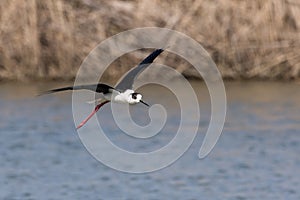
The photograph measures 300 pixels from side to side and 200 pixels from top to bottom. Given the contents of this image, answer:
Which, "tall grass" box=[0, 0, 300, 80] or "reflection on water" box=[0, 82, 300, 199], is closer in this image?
"reflection on water" box=[0, 82, 300, 199]

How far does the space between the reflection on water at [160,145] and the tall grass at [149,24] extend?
0.31 meters

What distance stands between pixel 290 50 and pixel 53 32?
3.20m

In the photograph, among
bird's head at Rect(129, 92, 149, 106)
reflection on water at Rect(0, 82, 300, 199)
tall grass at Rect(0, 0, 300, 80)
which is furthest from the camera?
tall grass at Rect(0, 0, 300, 80)

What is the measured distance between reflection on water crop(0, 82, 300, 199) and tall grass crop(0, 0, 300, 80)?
1.02 feet

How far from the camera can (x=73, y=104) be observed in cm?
1434

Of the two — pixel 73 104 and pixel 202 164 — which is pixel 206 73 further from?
pixel 202 164

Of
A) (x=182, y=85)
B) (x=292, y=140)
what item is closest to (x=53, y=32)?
(x=182, y=85)

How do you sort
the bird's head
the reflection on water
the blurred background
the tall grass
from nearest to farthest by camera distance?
the bird's head
the reflection on water
the blurred background
the tall grass

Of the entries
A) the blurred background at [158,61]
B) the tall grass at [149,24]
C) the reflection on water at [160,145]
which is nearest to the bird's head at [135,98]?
the reflection on water at [160,145]

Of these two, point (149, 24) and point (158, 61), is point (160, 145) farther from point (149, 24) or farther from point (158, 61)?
point (149, 24)

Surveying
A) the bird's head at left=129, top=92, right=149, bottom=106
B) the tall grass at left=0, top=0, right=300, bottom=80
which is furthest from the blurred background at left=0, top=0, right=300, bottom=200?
the bird's head at left=129, top=92, right=149, bottom=106

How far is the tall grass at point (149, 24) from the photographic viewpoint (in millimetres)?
14578

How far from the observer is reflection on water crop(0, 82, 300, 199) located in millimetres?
10555

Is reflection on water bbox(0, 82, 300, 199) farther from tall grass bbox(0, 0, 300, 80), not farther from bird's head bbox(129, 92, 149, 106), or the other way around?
bird's head bbox(129, 92, 149, 106)
